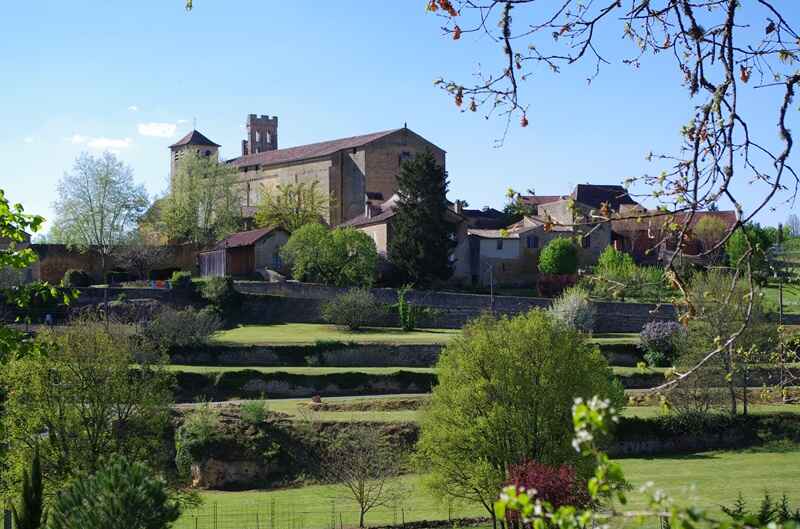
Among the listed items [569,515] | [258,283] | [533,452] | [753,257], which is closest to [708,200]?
[753,257]

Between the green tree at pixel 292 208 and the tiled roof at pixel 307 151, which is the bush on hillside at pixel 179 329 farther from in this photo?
the tiled roof at pixel 307 151

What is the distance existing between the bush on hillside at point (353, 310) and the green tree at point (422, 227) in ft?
20.6

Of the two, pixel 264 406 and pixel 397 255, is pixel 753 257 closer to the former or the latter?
pixel 264 406

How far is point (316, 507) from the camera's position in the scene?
28312 millimetres

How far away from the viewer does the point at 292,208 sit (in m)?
70.2

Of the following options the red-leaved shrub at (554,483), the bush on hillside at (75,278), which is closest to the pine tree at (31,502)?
the red-leaved shrub at (554,483)

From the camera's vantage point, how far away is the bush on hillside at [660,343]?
151ft

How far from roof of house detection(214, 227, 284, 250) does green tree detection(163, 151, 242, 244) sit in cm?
428

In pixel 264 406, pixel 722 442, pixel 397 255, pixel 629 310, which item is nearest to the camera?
pixel 264 406

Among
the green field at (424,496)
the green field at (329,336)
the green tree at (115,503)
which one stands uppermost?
the green field at (329,336)

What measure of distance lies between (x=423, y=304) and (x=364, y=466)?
24536mm

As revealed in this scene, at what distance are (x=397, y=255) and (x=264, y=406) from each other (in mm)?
24184

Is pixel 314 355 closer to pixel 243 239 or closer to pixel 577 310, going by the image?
pixel 577 310

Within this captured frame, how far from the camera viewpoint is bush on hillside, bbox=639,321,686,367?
46000mm
